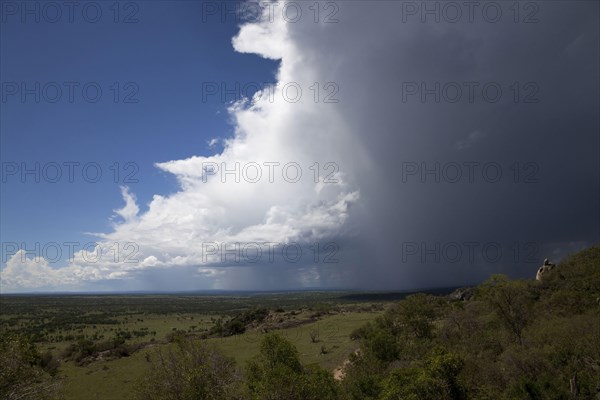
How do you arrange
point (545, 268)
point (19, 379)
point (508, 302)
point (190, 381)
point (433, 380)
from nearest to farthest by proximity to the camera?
point (190, 381)
point (19, 379)
point (433, 380)
point (508, 302)
point (545, 268)

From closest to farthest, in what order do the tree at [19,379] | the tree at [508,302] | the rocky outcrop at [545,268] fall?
the tree at [19,379] < the tree at [508,302] < the rocky outcrop at [545,268]

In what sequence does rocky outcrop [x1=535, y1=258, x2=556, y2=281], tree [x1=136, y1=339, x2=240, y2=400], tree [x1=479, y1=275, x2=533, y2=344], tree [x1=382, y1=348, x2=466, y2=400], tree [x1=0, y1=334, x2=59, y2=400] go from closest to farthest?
tree [x1=136, y1=339, x2=240, y2=400]
tree [x1=0, y1=334, x2=59, y2=400]
tree [x1=382, y1=348, x2=466, y2=400]
tree [x1=479, y1=275, x2=533, y2=344]
rocky outcrop [x1=535, y1=258, x2=556, y2=281]

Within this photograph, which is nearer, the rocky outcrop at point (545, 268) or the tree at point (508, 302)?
the tree at point (508, 302)

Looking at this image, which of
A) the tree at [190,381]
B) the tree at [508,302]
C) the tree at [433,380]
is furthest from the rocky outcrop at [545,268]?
the tree at [190,381]

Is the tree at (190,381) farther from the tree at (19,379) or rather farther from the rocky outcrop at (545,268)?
the rocky outcrop at (545,268)

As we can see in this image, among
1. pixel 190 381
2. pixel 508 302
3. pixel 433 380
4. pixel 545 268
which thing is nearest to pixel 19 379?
pixel 190 381

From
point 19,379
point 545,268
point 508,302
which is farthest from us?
point 545,268

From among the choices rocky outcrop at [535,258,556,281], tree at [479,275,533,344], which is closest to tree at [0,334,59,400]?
tree at [479,275,533,344]

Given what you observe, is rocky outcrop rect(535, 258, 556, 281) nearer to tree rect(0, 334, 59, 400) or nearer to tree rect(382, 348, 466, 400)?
tree rect(382, 348, 466, 400)

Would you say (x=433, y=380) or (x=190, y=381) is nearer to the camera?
(x=190, y=381)

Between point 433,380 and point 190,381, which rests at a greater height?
point 190,381

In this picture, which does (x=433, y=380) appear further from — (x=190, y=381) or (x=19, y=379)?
(x=19, y=379)

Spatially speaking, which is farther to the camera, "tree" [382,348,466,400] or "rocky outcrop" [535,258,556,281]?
"rocky outcrop" [535,258,556,281]
